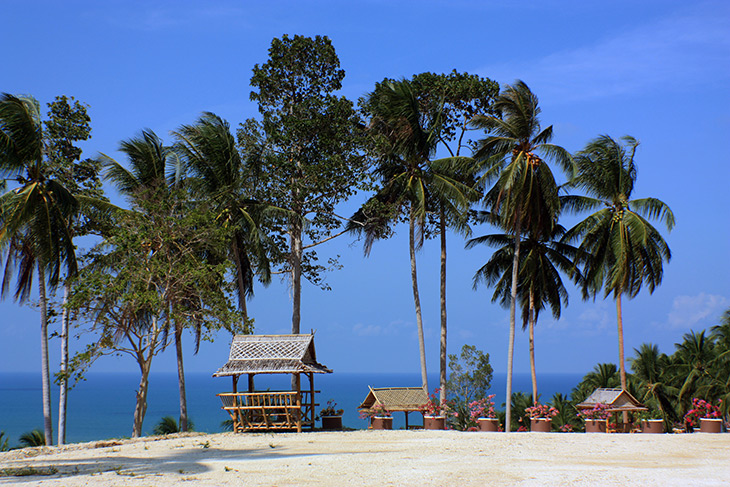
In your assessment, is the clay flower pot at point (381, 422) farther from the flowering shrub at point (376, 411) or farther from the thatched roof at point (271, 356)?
the thatched roof at point (271, 356)

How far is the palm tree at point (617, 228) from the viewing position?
2617 cm

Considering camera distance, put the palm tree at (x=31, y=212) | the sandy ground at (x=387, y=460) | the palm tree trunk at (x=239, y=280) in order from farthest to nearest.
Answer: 1. the palm tree trunk at (x=239, y=280)
2. the palm tree at (x=31, y=212)
3. the sandy ground at (x=387, y=460)

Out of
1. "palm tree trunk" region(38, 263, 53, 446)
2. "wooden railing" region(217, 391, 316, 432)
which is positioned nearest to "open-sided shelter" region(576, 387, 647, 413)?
"wooden railing" region(217, 391, 316, 432)

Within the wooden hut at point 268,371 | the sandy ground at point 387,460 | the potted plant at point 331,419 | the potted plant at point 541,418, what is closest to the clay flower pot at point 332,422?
the potted plant at point 331,419

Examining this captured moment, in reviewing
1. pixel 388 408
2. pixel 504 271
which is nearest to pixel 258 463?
pixel 388 408

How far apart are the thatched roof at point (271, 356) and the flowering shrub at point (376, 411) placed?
83.4 inches

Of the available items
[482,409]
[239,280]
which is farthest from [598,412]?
[239,280]

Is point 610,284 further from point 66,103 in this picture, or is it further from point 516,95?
point 66,103

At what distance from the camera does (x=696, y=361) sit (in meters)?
36.2

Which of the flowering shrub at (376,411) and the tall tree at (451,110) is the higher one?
the tall tree at (451,110)

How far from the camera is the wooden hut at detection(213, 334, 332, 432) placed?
70.2 ft

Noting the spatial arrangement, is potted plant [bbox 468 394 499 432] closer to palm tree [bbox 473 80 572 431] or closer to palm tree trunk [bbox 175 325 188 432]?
palm tree [bbox 473 80 572 431]

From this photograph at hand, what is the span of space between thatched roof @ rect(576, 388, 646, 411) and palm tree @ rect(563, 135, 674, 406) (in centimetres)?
344

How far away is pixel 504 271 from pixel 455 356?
7557 millimetres
